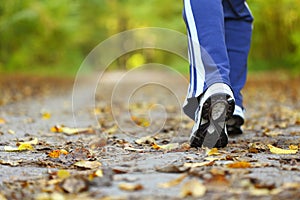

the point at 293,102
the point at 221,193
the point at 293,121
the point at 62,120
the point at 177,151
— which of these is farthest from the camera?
the point at 293,102

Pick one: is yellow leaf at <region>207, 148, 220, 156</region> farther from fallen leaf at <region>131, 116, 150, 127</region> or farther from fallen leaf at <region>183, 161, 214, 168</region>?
fallen leaf at <region>131, 116, 150, 127</region>

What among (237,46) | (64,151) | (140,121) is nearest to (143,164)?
(64,151)

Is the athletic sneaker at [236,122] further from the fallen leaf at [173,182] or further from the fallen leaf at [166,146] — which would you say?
the fallen leaf at [173,182]

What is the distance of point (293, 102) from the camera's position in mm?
6520

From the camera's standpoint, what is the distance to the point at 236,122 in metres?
3.11

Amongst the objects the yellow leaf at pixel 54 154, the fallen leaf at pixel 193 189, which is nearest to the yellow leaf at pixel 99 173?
the fallen leaf at pixel 193 189

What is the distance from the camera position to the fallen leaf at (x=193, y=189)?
162cm

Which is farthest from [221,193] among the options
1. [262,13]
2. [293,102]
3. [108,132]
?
[262,13]

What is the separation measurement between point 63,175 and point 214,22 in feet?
3.47

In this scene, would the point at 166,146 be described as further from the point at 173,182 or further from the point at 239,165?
the point at 173,182

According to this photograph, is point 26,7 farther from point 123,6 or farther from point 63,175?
point 123,6

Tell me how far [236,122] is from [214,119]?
2.29 ft

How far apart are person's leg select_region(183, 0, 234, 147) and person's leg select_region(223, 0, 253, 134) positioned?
1.85ft

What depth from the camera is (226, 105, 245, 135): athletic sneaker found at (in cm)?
303
